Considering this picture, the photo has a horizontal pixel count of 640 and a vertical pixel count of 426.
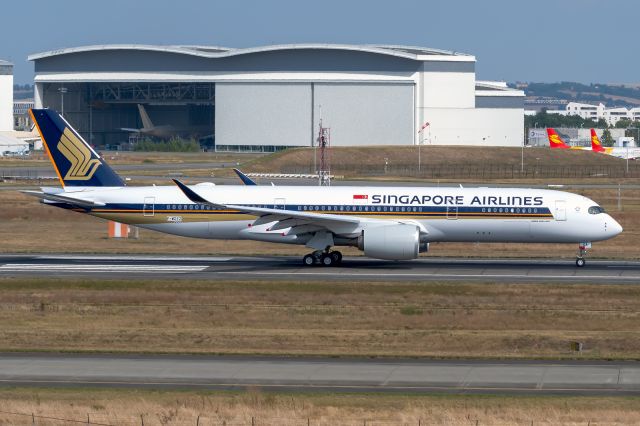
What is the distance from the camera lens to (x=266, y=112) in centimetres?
16188

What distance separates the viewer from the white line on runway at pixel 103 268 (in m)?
45.3

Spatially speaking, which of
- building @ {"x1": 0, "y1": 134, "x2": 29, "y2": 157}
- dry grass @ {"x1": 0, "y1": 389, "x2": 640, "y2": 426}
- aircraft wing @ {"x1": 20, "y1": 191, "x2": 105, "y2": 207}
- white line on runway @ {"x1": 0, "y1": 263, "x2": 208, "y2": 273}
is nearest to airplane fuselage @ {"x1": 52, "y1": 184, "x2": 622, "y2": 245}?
aircraft wing @ {"x1": 20, "y1": 191, "x2": 105, "y2": 207}

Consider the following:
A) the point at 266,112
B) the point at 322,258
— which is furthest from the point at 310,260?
the point at 266,112

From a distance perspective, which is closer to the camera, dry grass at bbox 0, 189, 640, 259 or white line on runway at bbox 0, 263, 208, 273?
white line on runway at bbox 0, 263, 208, 273

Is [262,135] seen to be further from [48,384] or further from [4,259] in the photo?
[48,384]

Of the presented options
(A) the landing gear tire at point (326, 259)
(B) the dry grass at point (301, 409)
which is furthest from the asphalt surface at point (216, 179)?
(B) the dry grass at point (301, 409)

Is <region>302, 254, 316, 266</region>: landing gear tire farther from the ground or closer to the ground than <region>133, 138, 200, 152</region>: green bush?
closer to the ground

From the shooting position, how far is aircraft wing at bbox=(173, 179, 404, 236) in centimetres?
4483

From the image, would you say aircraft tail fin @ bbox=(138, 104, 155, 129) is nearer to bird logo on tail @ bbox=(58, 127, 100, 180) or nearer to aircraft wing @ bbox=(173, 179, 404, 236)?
bird logo on tail @ bbox=(58, 127, 100, 180)

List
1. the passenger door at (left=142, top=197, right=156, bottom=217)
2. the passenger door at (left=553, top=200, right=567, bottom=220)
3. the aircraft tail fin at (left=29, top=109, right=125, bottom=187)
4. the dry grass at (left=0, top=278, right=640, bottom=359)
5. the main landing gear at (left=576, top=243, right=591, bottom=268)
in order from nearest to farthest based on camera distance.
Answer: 1. the dry grass at (left=0, top=278, right=640, bottom=359)
2. the passenger door at (left=553, top=200, right=567, bottom=220)
3. the main landing gear at (left=576, top=243, right=591, bottom=268)
4. the passenger door at (left=142, top=197, right=156, bottom=217)
5. the aircraft tail fin at (left=29, top=109, right=125, bottom=187)

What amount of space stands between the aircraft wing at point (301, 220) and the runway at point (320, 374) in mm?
16589

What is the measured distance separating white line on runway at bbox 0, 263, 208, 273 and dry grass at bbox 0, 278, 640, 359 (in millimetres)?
3928

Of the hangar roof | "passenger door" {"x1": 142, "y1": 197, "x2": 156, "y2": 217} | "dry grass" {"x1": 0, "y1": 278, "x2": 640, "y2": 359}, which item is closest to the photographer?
"dry grass" {"x1": 0, "y1": 278, "x2": 640, "y2": 359}

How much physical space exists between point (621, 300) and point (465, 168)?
95195 millimetres
